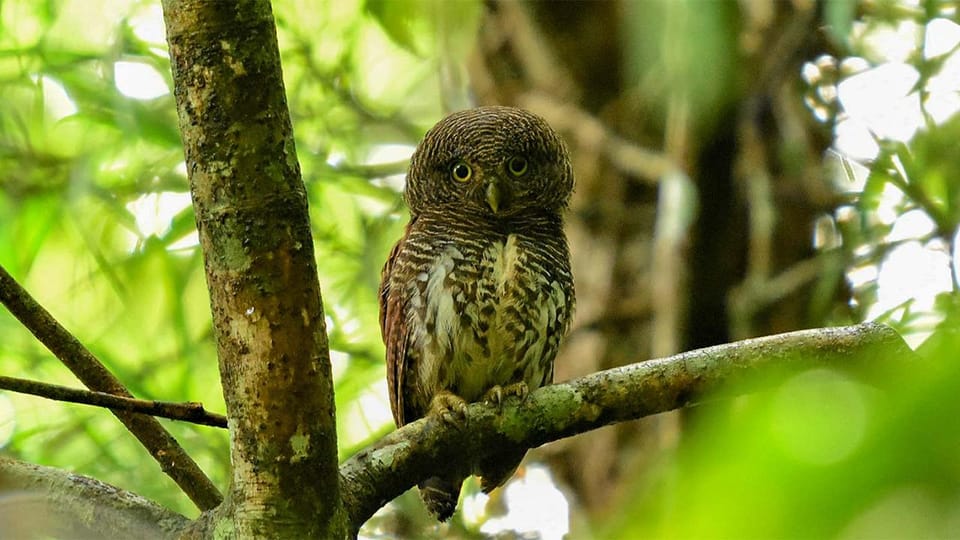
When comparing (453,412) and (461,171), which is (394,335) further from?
(453,412)

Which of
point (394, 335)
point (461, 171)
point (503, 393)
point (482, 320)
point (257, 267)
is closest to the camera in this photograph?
point (257, 267)

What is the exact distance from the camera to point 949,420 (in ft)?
1.32

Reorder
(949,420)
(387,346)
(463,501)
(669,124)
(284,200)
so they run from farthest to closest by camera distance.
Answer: (463,501) → (669,124) → (387,346) → (284,200) → (949,420)

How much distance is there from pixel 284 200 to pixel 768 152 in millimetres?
2803

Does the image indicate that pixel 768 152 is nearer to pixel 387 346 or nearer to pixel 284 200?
pixel 387 346

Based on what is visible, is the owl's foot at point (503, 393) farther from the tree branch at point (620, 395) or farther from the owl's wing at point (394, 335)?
A: the owl's wing at point (394, 335)

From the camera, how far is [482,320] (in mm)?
3330

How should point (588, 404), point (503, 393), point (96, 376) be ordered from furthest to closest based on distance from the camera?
point (503, 393) → point (588, 404) → point (96, 376)

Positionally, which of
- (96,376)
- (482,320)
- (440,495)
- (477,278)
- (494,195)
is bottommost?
(96,376)

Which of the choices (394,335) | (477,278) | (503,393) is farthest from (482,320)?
(503,393)

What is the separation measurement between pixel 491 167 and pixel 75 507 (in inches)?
78.6

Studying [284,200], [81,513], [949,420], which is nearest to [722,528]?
[949,420]

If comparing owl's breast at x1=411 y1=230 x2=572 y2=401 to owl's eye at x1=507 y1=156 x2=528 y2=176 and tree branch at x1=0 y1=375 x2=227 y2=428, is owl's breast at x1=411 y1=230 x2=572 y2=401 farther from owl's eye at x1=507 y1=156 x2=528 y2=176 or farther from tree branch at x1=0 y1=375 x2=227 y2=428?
tree branch at x1=0 y1=375 x2=227 y2=428

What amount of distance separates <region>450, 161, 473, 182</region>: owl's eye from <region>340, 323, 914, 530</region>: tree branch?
54.2 inches
